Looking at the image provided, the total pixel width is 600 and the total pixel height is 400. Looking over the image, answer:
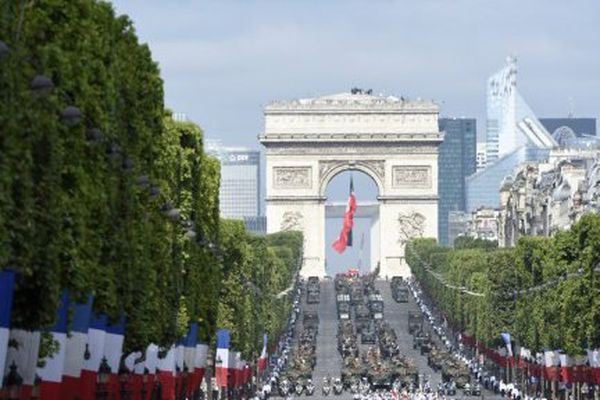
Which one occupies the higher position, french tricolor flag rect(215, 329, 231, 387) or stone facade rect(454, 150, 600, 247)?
stone facade rect(454, 150, 600, 247)

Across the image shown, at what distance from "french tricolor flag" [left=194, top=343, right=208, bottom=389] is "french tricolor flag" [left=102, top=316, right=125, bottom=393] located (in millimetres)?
21972

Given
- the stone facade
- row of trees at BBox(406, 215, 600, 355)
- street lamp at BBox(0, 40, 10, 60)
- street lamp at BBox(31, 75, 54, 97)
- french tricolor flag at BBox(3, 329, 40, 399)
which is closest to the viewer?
street lamp at BBox(0, 40, 10, 60)

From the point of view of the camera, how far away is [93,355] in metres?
45.6

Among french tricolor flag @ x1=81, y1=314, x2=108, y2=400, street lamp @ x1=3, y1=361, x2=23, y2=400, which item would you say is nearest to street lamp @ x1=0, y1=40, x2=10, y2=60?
street lamp @ x1=3, y1=361, x2=23, y2=400

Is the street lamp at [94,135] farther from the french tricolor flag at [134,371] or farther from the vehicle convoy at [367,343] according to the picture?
the vehicle convoy at [367,343]

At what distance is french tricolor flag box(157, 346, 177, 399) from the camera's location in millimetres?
62000

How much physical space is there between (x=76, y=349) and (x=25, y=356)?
5759mm

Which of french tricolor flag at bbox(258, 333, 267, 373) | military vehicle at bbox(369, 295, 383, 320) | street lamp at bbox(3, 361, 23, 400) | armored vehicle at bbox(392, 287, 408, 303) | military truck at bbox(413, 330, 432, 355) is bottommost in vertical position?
street lamp at bbox(3, 361, 23, 400)

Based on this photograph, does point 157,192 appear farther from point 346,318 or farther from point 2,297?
point 346,318

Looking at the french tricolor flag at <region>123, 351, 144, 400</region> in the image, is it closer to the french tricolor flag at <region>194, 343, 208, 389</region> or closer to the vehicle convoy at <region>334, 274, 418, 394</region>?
the french tricolor flag at <region>194, 343, 208, 389</region>

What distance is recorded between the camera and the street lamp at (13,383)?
35.9 metres

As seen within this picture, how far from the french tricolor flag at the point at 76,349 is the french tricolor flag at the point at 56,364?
163 centimetres

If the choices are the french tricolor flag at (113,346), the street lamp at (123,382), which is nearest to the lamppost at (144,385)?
the street lamp at (123,382)

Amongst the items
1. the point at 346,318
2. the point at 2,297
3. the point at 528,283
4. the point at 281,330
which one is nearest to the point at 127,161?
the point at 2,297
